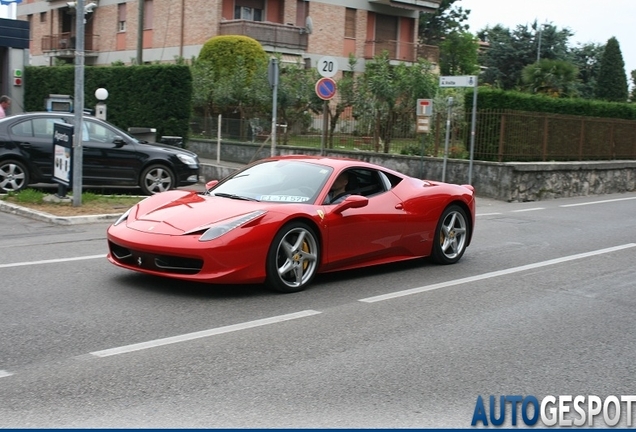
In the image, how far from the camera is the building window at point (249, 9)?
3916cm

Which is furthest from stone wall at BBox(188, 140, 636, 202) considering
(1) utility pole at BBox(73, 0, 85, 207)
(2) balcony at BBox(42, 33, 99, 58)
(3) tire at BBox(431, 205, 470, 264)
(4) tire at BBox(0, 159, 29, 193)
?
(2) balcony at BBox(42, 33, 99, 58)

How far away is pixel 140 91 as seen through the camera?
22.8 m

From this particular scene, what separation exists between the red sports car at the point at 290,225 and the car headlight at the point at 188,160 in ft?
24.7

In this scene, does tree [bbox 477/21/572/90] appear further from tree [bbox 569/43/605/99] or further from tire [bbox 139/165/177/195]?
tire [bbox 139/165/177/195]

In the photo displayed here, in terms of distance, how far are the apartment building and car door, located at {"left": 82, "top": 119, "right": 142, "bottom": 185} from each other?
2071cm

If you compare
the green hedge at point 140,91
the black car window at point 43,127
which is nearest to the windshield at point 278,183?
the black car window at point 43,127

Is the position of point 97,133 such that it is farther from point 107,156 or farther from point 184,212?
point 184,212

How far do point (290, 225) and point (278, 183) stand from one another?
34.2 inches

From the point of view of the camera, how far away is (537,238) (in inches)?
498

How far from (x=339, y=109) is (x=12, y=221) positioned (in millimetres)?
13346

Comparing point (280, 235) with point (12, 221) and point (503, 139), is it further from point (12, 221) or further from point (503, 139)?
point (503, 139)

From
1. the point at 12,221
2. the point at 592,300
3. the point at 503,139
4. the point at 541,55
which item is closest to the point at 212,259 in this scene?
the point at 592,300

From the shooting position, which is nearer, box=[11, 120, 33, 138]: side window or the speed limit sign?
box=[11, 120, 33, 138]: side window

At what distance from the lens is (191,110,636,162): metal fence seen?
809 inches
